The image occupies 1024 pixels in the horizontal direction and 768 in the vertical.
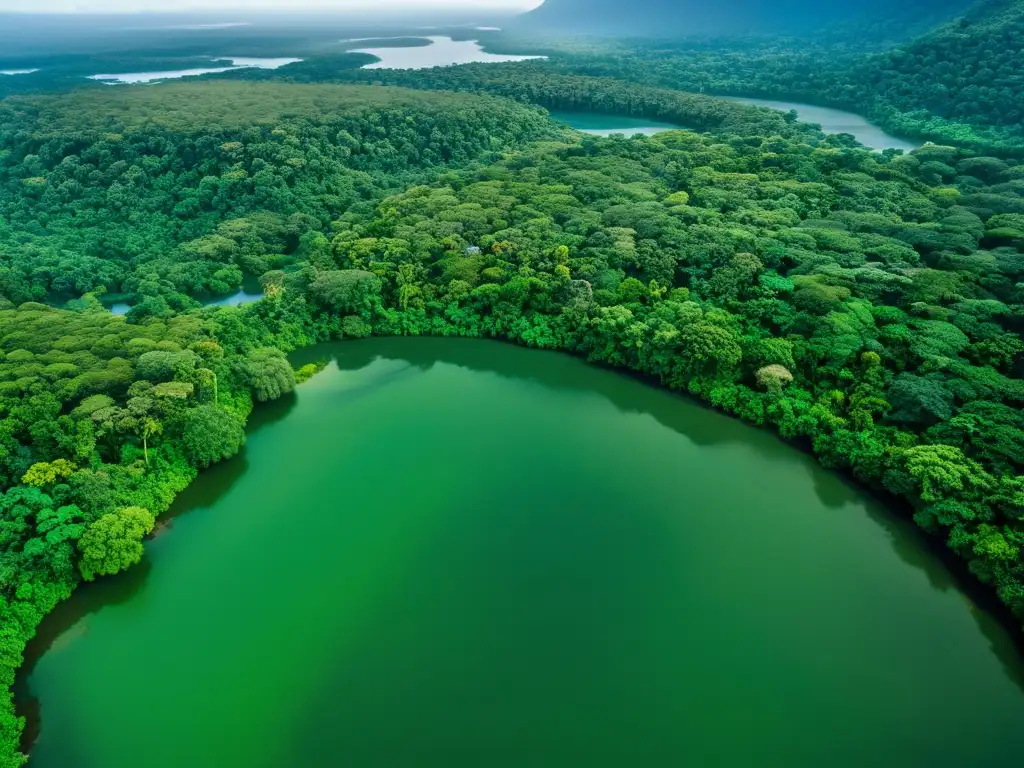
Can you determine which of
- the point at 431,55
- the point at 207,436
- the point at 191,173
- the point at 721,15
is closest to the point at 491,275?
the point at 207,436

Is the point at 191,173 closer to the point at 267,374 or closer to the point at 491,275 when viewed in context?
the point at 491,275

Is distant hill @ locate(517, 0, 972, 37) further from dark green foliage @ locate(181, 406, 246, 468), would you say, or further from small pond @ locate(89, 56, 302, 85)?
dark green foliage @ locate(181, 406, 246, 468)

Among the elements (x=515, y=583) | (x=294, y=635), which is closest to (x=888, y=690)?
(x=515, y=583)

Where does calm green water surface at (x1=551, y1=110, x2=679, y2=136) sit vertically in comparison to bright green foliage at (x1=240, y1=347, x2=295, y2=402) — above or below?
below

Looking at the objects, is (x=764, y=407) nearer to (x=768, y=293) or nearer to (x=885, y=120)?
(x=768, y=293)

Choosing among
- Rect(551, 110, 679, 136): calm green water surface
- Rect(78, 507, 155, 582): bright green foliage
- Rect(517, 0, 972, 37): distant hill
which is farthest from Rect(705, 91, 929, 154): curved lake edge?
Rect(78, 507, 155, 582): bright green foliage

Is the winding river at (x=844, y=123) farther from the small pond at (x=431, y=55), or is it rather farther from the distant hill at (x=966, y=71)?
the small pond at (x=431, y=55)
